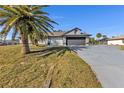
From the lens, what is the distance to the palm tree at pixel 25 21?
1249cm

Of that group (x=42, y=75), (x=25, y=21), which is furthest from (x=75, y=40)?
(x=42, y=75)

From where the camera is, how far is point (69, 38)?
104 ft

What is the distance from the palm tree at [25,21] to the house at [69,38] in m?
17.5

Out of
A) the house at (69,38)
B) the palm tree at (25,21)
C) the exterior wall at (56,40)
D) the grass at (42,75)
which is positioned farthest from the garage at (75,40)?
the grass at (42,75)

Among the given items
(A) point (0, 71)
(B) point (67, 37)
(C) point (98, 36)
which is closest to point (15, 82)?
(A) point (0, 71)

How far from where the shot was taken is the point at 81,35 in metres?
31.6

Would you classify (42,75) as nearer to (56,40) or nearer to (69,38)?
(69,38)

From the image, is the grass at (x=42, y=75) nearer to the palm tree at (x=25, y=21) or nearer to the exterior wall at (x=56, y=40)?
the palm tree at (x=25, y=21)

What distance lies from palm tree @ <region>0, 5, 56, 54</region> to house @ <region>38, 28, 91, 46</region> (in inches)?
691

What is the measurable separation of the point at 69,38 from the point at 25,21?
19285 millimetres

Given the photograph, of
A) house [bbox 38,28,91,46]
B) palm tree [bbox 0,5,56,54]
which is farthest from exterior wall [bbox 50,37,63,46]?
Answer: palm tree [bbox 0,5,56,54]

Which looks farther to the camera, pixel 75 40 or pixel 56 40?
pixel 56 40

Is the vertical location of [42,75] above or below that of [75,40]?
below

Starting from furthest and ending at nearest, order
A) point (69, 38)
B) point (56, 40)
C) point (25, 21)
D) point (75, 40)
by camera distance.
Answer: point (56, 40) → point (69, 38) → point (75, 40) → point (25, 21)
